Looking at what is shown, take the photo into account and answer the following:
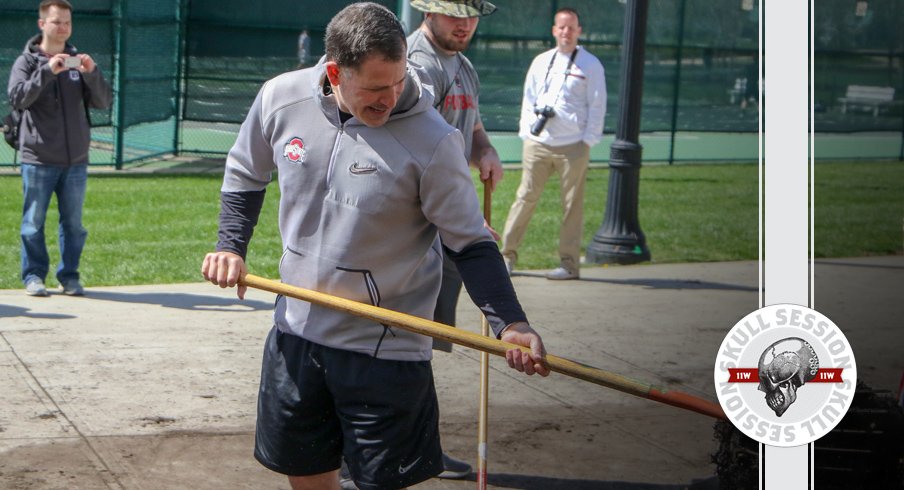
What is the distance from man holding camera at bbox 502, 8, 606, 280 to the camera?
9.52m

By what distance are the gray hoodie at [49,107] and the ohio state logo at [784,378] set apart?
6.37m

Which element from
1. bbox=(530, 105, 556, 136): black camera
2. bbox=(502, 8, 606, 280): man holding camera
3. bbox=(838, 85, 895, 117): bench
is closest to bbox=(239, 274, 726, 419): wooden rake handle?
bbox=(502, 8, 606, 280): man holding camera

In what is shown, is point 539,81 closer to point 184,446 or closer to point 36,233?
point 36,233

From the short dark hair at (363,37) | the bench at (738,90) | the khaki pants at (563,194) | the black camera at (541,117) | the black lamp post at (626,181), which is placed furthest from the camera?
the bench at (738,90)

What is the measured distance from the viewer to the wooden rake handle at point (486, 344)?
329 cm

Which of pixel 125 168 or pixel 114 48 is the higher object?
pixel 114 48

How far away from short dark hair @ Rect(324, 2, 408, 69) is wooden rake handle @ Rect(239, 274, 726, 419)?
0.65 m

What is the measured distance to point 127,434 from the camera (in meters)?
5.38

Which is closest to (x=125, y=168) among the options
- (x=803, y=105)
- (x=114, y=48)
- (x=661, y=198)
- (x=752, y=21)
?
(x=114, y=48)

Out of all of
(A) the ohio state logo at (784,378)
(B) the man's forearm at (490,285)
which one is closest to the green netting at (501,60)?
(B) the man's forearm at (490,285)

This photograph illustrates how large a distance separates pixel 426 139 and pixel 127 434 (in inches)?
103

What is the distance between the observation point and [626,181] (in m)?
10.5

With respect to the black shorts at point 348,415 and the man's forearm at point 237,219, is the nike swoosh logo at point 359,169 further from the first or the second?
the black shorts at point 348,415

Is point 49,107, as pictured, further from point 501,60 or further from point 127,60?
point 501,60
